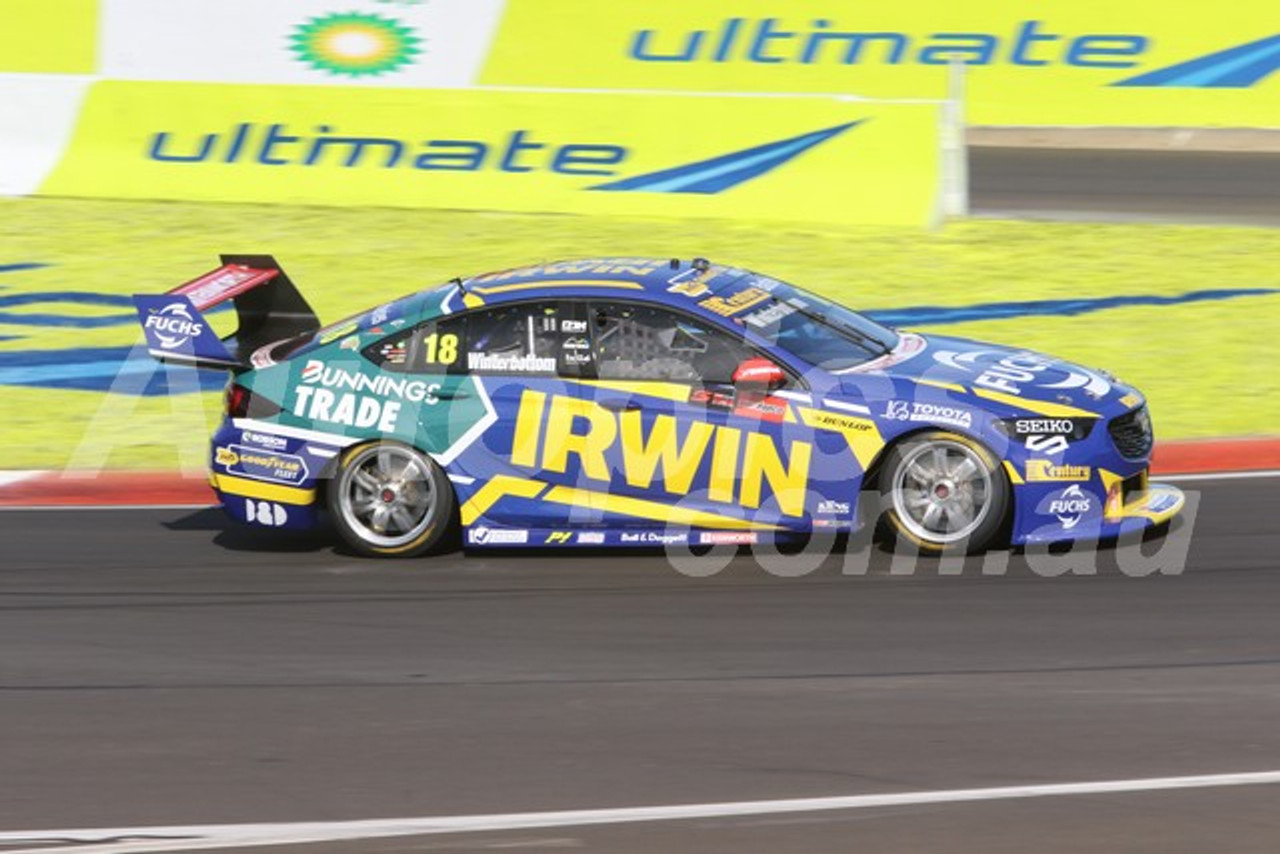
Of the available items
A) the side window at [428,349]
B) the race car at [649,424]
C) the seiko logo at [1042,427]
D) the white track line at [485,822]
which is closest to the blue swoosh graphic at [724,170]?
the race car at [649,424]

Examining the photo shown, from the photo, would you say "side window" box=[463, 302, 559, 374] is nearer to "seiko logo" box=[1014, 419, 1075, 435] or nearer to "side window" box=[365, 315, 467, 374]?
"side window" box=[365, 315, 467, 374]

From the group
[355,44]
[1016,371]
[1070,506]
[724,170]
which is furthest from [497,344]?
[355,44]

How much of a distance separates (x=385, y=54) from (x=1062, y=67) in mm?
7515

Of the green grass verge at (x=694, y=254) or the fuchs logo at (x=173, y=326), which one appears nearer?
the fuchs logo at (x=173, y=326)

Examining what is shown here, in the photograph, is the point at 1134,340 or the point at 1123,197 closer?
the point at 1134,340

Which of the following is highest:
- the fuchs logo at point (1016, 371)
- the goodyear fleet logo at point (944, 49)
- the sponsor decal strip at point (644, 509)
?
the goodyear fleet logo at point (944, 49)

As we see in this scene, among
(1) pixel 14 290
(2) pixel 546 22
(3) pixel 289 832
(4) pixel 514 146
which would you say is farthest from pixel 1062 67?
(3) pixel 289 832

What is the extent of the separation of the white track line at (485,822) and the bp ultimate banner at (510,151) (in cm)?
1108

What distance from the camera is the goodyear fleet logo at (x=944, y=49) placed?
73.2 ft

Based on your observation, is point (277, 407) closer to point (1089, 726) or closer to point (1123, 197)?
point (1089, 726)

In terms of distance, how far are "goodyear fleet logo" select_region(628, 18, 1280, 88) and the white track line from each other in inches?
652

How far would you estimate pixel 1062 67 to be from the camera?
22641 millimetres

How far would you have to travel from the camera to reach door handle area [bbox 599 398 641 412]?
10.0 meters

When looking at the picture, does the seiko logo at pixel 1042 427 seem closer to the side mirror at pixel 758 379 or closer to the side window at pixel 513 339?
the side mirror at pixel 758 379
